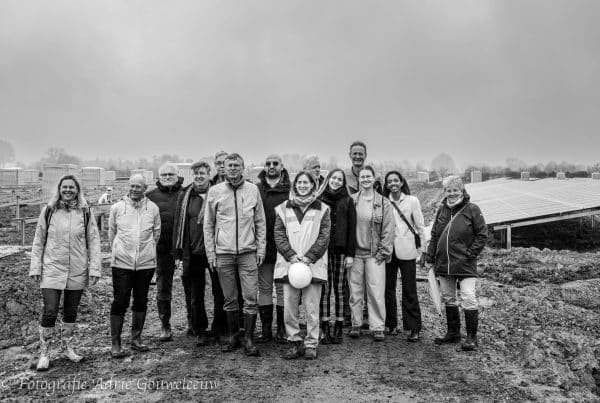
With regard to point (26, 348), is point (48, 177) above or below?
above

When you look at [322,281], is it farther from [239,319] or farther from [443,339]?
[443,339]

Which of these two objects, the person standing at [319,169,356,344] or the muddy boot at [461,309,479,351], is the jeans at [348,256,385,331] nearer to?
the person standing at [319,169,356,344]

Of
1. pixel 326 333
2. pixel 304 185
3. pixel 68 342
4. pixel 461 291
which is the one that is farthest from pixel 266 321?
pixel 461 291

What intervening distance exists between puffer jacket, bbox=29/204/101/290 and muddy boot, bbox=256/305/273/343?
1.71 meters

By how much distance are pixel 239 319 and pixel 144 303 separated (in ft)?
3.36

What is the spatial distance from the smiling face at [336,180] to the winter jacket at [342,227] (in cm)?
14

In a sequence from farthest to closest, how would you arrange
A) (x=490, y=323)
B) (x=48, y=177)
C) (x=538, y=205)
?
(x=48, y=177) < (x=538, y=205) < (x=490, y=323)

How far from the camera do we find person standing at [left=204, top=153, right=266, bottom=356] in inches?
170

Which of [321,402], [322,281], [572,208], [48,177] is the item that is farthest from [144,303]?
[48,177]

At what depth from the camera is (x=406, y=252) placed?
4.89m

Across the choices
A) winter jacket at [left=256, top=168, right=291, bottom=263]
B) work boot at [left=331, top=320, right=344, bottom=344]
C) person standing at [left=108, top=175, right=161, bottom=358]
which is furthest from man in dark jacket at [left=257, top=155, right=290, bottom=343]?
person standing at [left=108, top=175, right=161, bottom=358]

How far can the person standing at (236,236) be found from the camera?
170 inches

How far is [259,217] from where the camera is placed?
4.44 m

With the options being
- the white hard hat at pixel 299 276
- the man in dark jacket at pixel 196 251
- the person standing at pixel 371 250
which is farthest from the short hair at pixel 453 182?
the man in dark jacket at pixel 196 251
